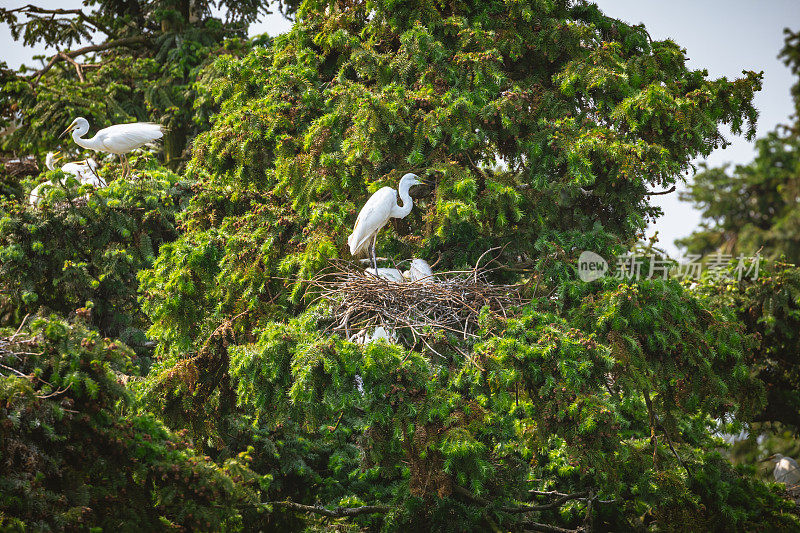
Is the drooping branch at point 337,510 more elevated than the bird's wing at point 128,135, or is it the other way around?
the bird's wing at point 128,135

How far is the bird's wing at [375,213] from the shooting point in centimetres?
550

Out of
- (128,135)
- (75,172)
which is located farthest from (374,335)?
(75,172)

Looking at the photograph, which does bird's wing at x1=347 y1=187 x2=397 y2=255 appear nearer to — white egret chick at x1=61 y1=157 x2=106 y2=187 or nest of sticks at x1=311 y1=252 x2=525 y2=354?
nest of sticks at x1=311 y1=252 x2=525 y2=354

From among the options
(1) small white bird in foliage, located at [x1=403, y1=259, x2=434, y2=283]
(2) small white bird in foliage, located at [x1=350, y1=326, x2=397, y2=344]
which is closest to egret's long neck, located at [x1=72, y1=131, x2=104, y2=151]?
(1) small white bird in foliage, located at [x1=403, y1=259, x2=434, y2=283]

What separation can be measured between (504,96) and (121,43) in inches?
278

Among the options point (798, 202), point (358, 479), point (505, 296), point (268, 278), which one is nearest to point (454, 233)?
point (505, 296)

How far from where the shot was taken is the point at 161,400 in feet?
19.8

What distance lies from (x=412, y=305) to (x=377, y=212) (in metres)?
0.76

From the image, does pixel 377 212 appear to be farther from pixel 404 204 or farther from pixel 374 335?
pixel 374 335

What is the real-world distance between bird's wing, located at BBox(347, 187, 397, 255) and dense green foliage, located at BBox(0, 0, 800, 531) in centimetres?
36

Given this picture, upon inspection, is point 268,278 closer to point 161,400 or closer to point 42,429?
point 161,400

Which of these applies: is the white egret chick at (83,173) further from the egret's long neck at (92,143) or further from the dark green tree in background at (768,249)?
the dark green tree in background at (768,249)

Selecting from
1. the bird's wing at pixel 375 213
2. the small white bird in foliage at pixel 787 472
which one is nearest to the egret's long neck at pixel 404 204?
the bird's wing at pixel 375 213

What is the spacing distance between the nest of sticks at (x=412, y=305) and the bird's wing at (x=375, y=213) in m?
0.32
